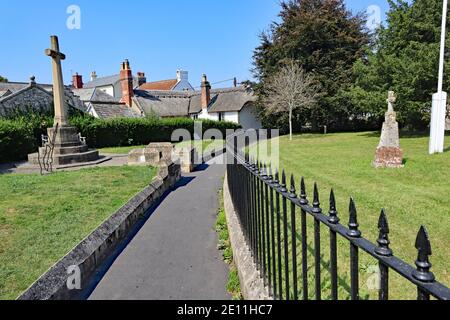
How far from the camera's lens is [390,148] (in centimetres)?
1047

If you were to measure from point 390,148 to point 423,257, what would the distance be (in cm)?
1045

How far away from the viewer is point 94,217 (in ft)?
19.8

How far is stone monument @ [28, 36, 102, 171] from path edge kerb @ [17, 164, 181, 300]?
344 inches

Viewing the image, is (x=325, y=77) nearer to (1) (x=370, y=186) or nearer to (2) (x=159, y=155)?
(2) (x=159, y=155)

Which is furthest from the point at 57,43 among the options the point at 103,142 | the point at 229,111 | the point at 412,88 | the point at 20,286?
the point at 229,111

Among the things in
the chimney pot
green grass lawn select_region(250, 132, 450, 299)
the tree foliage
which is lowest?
green grass lawn select_region(250, 132, 450, 299)

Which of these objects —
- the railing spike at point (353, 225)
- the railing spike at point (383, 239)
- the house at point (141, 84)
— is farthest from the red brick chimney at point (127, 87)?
the railing spike at point (383, 239)

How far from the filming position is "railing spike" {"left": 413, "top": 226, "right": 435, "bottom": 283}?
112 cm

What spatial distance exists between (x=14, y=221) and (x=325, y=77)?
29.3 metres

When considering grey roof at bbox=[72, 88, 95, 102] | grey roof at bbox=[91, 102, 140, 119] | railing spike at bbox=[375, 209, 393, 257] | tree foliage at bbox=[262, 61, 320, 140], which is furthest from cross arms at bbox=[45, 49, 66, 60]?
grey roof at bbox=[72, 88, 95, 102]

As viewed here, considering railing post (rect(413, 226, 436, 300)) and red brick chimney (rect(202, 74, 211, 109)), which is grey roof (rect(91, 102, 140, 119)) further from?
railing post (rect(413, 226, 436, 300))

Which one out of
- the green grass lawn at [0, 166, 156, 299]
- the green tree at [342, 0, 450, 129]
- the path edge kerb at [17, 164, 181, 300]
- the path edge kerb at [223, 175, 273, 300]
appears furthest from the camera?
the green tree at [342, 0, 450, 129]

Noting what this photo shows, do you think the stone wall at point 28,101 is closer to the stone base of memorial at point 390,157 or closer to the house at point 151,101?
the house at point 151,101

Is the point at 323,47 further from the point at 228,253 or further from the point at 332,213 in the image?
the point at 332,213
